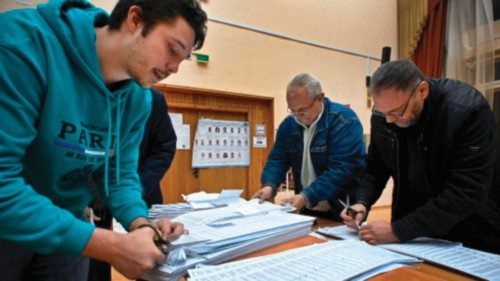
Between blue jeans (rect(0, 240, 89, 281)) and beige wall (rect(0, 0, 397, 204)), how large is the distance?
2938 mm

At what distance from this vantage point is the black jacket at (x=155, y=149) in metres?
1.54

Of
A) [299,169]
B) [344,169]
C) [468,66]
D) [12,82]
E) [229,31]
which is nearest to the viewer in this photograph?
[12,82]

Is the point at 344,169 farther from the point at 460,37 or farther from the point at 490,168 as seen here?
the point at 460,37

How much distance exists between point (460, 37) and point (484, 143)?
13.8ft

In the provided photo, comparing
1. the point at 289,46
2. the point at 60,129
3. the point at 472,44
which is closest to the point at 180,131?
the point at 289,46

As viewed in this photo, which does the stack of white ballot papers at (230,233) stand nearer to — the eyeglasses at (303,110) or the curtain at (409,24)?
the eyeglasses at (303,110)

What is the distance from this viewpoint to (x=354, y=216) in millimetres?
1113

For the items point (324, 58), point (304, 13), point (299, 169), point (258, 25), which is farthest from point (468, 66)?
point (299, 169)

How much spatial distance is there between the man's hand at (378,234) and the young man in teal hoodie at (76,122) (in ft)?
1.75

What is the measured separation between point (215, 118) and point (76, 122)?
3370mm

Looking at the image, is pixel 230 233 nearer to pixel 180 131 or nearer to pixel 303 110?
pixel 303 110

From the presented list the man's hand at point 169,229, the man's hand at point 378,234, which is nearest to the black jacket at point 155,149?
the man's hand at point 169,229

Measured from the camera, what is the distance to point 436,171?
1.08 metres

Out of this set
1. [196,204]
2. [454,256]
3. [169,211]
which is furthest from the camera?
[196,204]
